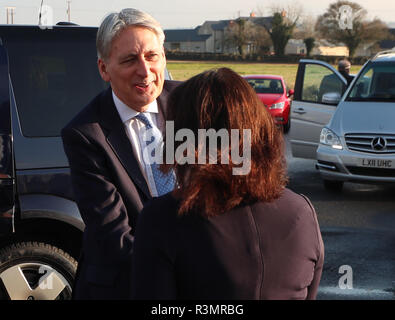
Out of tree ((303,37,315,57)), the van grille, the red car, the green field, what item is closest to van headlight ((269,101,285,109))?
the red car

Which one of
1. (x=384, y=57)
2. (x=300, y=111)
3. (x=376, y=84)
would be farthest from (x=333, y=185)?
(x=384, y=57)

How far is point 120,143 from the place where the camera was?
2398 millimetres

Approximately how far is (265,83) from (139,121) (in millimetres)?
19984

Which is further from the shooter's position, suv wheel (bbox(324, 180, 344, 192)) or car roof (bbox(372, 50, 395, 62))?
car roof (bbox(372, 50, 395, 62))

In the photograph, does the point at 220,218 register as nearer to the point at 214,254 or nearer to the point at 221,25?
the point at 214,254

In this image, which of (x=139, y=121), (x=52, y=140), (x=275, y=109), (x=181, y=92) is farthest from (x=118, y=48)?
(x=275, y=109)

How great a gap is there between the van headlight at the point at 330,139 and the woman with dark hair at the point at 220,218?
296 inches

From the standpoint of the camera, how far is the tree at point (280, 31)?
105 m

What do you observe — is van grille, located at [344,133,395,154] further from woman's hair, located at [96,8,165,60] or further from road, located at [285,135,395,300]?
woman's hair, located at [96,8,165,60]

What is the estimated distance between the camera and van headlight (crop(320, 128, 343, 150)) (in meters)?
9.21

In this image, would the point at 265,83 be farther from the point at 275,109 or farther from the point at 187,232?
the point at 187,232

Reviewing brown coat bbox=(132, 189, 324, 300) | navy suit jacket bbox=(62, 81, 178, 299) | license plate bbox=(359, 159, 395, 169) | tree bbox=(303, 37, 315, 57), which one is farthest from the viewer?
tree bbox=(303, 37, 315, 57)

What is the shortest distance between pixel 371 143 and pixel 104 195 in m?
7.23

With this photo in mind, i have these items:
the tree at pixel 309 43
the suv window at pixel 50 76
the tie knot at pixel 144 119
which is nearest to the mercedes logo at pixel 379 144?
the suv window at pixel 50 76
